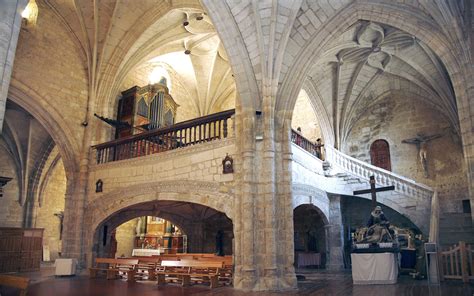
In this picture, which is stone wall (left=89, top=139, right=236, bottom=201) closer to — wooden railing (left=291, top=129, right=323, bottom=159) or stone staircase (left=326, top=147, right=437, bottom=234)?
wooden railing (left=291, top=129, right=323, bottom=159)

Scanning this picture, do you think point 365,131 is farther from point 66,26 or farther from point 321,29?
point 66,26

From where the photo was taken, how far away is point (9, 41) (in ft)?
17.5

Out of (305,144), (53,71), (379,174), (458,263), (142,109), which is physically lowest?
(458,263)

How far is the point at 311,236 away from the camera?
15.0 meters

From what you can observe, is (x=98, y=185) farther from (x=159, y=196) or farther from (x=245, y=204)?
(x=245, y=204)

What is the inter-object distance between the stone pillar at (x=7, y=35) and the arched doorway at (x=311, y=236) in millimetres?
11073

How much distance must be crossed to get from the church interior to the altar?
33 mm

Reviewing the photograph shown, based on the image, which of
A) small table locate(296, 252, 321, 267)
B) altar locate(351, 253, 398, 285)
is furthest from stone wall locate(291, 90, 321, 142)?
altar locate(351, 253, 398, 285)

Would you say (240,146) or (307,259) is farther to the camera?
(307,259)

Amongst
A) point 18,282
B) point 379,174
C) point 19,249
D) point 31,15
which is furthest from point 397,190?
point 31,15

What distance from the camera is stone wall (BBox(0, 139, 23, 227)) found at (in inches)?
661

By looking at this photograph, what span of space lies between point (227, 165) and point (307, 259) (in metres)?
6.53

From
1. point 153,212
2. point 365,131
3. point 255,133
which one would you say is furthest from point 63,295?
point 365,131

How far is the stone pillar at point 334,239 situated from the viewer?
13516 millimetres
